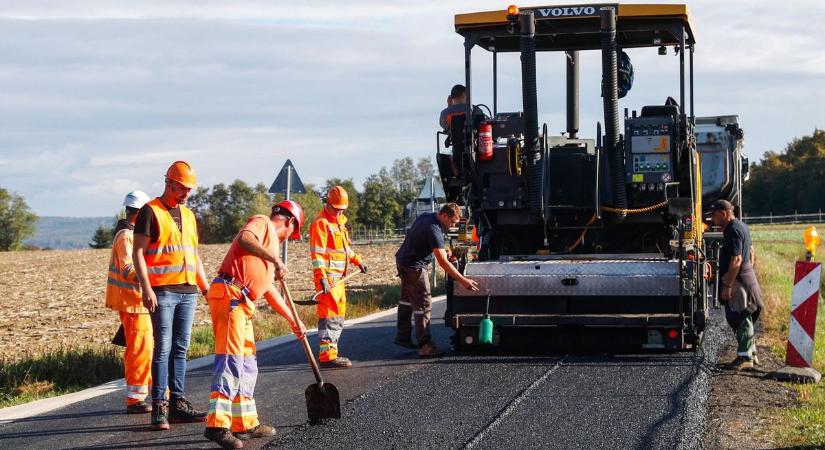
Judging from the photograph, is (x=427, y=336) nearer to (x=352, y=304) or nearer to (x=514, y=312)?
(x=514, y=312)

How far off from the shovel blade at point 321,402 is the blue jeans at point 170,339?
41.9 inches

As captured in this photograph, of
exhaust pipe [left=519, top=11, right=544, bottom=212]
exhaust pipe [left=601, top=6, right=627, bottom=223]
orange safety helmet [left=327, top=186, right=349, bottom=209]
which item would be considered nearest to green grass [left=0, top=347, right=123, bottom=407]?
orange safety helmet [left=327, top=186, right=349, bottom=209]

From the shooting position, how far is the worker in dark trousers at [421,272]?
36.9ft

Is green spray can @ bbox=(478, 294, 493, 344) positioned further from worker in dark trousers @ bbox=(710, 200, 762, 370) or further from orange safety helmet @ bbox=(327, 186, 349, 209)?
worker in dark trousers @ bbox=(710, 200, 762, 370)

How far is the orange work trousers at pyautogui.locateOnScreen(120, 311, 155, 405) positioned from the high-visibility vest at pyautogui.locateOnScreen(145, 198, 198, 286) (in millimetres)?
566

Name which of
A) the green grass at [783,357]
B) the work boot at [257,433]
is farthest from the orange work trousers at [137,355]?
the green grass at [783,357]

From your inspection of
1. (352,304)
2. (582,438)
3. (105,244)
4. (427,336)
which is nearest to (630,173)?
(427,336)

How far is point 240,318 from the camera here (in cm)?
744

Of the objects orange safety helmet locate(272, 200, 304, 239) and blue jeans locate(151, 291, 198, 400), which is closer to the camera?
orange safety helmet locate(272, 200, 304, 239)

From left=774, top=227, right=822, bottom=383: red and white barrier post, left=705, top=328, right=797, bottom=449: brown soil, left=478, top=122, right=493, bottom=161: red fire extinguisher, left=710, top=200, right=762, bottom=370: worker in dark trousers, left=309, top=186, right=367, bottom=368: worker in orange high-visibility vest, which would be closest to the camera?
left=705, top=328, right=797, bottom=449: brown soil

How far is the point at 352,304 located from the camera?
18.5 metres

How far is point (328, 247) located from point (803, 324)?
4.47 m

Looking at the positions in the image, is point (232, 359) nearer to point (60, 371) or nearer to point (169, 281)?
point (169, 281)

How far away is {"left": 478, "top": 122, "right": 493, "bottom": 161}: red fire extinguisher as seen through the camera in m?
12.1
